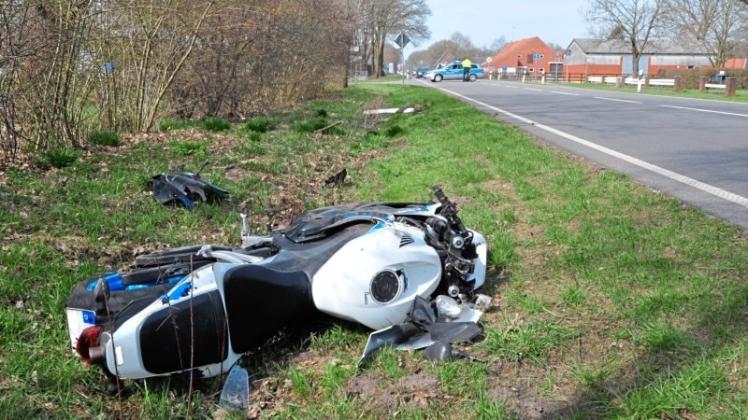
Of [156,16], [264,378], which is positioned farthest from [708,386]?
[156,16]

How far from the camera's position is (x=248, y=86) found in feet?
47.7

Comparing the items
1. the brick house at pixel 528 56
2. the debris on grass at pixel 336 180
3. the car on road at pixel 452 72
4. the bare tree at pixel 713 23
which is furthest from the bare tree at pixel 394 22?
the debris on grass at pixel 336 180

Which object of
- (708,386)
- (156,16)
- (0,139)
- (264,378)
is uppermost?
(156,16)

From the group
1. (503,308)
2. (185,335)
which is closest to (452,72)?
(503,308)

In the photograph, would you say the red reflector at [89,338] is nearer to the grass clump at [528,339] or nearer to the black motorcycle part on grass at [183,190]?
the grass clump at [528,339]

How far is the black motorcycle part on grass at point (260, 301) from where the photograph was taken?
299 cm

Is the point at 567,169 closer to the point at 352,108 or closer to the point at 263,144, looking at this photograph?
the point at 263,144

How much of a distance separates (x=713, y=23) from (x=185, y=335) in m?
55.9

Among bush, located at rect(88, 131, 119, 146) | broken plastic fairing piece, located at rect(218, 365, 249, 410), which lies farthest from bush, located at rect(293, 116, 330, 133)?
broken plastic fairing piece, located at rect(218, 365, 249, 410)

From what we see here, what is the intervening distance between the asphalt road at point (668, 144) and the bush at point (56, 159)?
6405 mm

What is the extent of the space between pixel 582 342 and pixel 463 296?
773 mm

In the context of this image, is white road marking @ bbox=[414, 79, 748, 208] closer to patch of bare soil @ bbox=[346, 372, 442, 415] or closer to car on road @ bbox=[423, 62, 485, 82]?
patch of bare soil @ bbox=[346, 372, 442, 415]

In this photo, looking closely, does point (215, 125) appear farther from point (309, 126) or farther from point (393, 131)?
point (393, 131)

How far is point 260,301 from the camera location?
10.1ft
